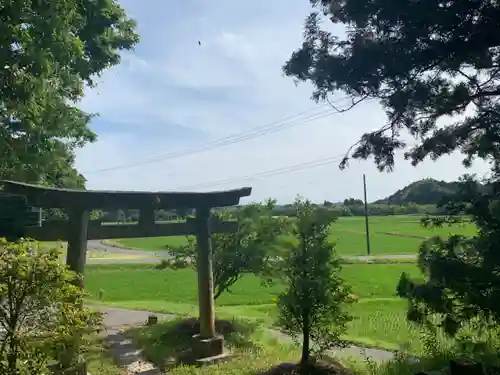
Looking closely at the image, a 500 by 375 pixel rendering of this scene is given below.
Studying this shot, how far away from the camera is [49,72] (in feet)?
17.4

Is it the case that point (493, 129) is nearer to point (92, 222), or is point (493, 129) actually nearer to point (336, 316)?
point (336, 316)

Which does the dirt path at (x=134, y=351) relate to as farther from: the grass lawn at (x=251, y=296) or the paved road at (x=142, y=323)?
→ the grass lawn at (x=251, y=296)

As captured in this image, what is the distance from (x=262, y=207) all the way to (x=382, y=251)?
2388 centimetres

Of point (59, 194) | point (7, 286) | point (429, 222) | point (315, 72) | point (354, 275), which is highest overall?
point (315, 72)

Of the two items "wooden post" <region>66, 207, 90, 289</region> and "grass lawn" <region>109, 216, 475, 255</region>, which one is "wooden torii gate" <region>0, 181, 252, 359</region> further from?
"grass lawn" <region>109, 216, 475, 255</region>

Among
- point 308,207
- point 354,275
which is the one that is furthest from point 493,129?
point 354,275

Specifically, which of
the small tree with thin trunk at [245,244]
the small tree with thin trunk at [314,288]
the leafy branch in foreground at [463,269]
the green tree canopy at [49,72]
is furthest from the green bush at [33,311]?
the small tree with thin trunk at [245,244]

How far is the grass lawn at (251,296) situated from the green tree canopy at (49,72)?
466 cm

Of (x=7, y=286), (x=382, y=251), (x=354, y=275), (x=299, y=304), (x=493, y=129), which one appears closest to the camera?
(x=7, y=286)

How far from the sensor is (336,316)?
21.4ft

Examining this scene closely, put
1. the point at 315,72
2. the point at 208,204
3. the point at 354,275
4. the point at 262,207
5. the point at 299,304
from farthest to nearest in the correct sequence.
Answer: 1. the point at 354,275
2. the point at 262,207
3. the point at 208,204
4. the point at 299,304
5. the point at 315,72

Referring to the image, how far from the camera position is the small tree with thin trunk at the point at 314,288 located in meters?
6.48

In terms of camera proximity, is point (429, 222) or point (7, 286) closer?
point (7, 286)

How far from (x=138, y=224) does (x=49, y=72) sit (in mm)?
2883
